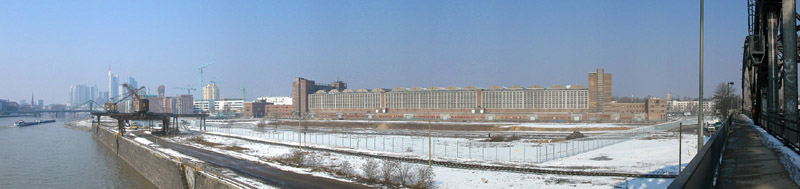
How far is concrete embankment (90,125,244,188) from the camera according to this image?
98.6ft

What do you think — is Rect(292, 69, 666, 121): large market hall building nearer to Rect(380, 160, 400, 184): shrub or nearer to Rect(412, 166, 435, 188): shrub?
Rect(380, 160, 400, 184): shrub

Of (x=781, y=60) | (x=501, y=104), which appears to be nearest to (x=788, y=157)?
(x=781, y=60)

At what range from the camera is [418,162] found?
3850 centimetres

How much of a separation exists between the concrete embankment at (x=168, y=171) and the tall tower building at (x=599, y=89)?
108027 mm

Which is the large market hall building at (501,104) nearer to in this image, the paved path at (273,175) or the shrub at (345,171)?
the paved path at (273,175)

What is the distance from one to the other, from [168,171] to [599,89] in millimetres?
112853

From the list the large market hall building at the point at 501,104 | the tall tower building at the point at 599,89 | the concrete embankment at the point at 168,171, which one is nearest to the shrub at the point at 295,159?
the concrete embankment at the point at 168,171

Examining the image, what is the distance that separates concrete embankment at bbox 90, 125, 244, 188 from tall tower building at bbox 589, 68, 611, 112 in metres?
108

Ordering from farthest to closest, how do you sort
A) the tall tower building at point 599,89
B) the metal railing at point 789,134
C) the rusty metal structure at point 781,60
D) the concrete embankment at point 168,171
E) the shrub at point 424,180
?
the tall tower building at point 599,89
the concrete embankment at point 168,171
the shrub at point 424,180
the rusty metal structure at point 781,60
the metal railing at point 789,134

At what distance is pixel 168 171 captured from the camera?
1475 inches

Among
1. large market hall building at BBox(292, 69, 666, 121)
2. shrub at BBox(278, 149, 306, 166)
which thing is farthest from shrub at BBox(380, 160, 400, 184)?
large market hall building at BBox(292, 69, 666, 121)

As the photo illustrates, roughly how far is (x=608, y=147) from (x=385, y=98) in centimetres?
11423

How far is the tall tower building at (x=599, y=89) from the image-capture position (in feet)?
407

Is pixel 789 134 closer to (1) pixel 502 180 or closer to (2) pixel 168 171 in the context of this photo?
(1) pixel 502 180
